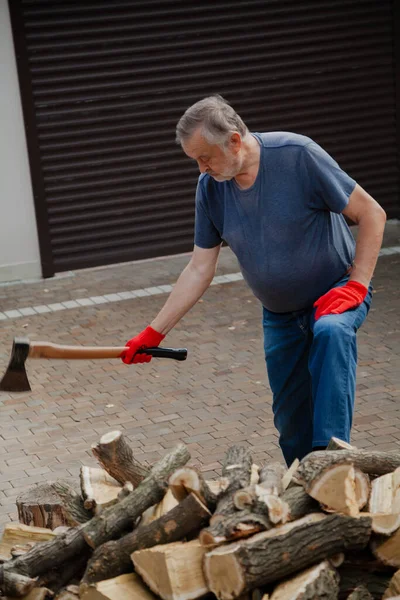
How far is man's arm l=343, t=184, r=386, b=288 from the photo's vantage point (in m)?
4.45

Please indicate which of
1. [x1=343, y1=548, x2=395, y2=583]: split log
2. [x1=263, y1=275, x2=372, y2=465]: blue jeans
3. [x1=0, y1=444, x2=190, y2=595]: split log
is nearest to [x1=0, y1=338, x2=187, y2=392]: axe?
[x1=263, y1=275, x2=372, y2=465]: blue jeans

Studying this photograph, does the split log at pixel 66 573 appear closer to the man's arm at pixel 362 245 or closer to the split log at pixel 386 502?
the split log at pixel 386 502

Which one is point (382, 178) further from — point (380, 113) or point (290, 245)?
point (290, 245)

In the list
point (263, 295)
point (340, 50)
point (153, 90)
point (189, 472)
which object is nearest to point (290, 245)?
point (263, 295)

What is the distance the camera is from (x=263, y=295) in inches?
186

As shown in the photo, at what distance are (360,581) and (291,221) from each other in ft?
5.33

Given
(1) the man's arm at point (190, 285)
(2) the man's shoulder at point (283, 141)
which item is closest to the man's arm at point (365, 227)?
(2) the man's shoulder at point (283, 141)

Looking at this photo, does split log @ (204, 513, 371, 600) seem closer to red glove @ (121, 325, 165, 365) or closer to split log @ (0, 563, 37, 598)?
split log @ (0, 563, 37, 598)

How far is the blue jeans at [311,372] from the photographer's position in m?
4.32

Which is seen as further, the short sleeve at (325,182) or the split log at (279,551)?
the short sleeve at (325,182)

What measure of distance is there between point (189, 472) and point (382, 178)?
9133 millimetres

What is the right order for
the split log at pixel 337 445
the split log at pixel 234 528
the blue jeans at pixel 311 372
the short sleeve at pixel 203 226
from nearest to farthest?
the split log at pixel 234 528 < the split log at pixel 337 445 < the blue jeans at pixel 311 372 < the short sleeve at pixel 203 226

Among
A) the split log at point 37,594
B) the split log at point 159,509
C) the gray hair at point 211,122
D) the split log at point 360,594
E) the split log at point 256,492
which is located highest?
the gray hair at point 211,122

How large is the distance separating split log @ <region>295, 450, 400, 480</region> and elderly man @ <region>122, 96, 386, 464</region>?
29cm
